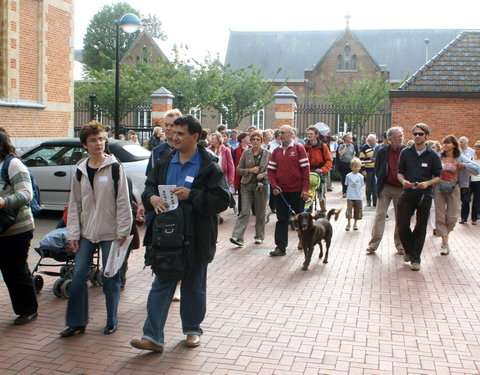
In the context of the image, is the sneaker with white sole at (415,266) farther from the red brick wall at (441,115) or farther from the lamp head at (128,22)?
the red brick wall at (441,115)

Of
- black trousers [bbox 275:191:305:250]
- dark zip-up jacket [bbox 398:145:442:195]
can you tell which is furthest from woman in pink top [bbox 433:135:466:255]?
black trousers [bbox 275:191:305:250]

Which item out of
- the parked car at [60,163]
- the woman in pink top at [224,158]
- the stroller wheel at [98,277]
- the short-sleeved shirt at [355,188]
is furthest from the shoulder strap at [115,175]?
the short-sleeved shirt at [355,188]

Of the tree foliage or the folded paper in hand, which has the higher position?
the tree foliage

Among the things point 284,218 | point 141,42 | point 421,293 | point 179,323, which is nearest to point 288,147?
point 284,218

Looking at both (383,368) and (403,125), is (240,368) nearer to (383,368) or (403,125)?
(383,368)

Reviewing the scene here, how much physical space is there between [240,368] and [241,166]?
6.27 metres

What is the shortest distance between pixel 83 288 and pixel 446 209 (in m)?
7.15

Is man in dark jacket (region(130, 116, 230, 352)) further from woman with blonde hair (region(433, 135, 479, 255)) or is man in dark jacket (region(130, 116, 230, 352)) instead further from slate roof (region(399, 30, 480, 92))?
slate roof (region(399, 30, 480, 92))

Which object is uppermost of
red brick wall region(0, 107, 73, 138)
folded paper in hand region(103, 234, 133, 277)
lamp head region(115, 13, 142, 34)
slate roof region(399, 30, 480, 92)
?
lamp head region(115, 13, 142, 34)

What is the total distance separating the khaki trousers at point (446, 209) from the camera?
10.4m

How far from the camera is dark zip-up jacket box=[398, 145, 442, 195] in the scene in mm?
8805

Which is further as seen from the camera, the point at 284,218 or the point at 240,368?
the point at 284,218

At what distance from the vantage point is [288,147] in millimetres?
9711

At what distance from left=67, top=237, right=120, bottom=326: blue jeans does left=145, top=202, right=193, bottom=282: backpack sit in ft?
2.52
